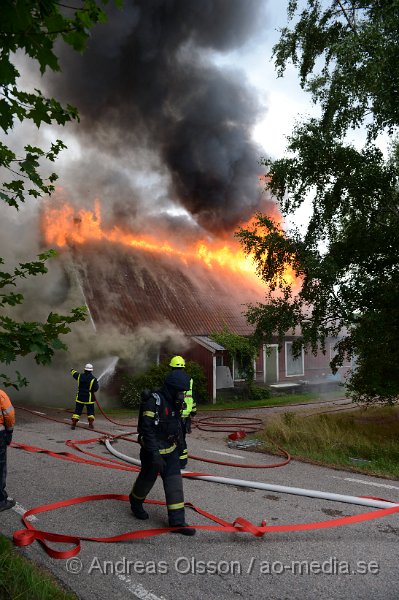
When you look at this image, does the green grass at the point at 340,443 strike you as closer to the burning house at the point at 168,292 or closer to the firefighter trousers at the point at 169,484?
the firefighter trousers at the point at 169,484

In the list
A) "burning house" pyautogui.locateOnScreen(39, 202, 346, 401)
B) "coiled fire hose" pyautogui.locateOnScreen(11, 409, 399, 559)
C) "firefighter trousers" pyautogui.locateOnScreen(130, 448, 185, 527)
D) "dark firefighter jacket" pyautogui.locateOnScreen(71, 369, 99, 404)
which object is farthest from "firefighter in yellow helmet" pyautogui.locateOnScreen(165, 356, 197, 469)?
"burning house" pyautogui.locateOnScreen(39, 202, 346, 401)

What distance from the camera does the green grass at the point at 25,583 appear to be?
297cm

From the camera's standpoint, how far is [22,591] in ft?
9.91

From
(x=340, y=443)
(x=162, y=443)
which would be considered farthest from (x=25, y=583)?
(x=340, y=443)

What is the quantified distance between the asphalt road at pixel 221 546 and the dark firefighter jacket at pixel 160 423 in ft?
2.69

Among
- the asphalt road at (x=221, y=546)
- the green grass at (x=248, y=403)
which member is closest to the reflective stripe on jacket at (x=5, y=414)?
the asphalt road at (x=221, y=546)

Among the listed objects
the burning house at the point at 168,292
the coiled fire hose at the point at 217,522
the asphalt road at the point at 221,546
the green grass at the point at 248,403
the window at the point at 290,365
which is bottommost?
the asphalt road at the point at 221,546

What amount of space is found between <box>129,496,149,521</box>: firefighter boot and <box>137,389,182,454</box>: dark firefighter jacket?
0.64 meters

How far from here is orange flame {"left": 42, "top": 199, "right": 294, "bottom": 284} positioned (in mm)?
19141

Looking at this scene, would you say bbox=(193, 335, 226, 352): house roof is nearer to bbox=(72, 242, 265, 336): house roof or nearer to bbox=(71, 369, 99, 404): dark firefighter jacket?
bbox=(72, 242, 265, 336): house roof

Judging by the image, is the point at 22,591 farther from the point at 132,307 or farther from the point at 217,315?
the point at 217,315

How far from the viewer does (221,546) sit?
404 cm

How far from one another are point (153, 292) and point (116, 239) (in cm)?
363

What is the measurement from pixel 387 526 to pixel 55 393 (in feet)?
49.9
